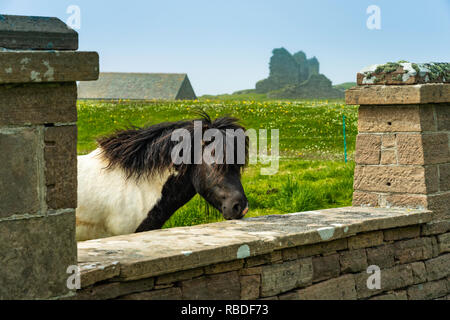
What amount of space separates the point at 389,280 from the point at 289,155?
10.0 meters

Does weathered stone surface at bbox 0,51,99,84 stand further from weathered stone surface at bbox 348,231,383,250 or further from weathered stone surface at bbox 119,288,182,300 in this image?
weathered stone surface at bbox 348,231,383,250

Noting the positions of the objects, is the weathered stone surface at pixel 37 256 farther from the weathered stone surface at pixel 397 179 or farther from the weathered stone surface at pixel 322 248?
the weathered stone surface at pixel 397 179

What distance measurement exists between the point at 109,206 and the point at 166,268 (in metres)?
1.90

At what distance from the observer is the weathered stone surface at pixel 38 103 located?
2967mm

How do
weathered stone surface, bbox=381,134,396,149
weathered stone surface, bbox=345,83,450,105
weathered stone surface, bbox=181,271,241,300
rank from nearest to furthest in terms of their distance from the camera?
weathered stone surface, bbox=181,271,241,300
weathered stone surface, bbox=345,83,450,105
weathered stone surface, bbox=381,134,396,149

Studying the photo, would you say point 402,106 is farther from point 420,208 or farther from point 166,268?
point 166,268

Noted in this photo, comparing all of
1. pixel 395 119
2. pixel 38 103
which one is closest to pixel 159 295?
pixel 38 103

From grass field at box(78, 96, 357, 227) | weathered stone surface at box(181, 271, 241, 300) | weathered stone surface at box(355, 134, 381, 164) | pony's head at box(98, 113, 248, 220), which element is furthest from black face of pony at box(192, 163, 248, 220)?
weathered stone surface at box(355, 134, 381, 164)

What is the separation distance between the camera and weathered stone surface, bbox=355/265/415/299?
4930 millimetres

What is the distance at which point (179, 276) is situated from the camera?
3.69 metres

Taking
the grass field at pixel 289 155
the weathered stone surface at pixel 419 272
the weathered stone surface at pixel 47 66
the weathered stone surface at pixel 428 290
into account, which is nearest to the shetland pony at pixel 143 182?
the grass field at pixel 289 155

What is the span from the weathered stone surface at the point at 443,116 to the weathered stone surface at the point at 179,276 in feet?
10.4

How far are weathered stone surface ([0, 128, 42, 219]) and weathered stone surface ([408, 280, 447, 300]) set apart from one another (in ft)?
12.1

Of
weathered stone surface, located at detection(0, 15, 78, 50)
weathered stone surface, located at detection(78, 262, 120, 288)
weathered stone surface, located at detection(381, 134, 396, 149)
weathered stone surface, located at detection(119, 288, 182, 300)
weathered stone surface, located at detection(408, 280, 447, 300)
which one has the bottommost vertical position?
weathered stone surface, located at detection(408, 280, 447, 300)
